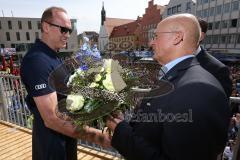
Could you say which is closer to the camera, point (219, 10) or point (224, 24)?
point (224, 24)

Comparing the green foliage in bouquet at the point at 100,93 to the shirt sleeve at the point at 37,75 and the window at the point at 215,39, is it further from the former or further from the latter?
the window at the point at 215,39

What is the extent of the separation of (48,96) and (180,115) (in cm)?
119

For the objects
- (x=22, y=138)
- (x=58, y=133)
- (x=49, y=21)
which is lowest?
(x=22, y=138)

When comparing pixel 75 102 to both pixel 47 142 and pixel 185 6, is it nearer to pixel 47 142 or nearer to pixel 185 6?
pixel 47 142

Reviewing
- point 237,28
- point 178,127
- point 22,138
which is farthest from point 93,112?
point 237,28

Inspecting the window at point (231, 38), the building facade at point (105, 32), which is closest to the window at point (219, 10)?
the window at point (231, 38)

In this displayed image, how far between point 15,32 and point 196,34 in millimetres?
73548

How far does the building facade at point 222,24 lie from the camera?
137 feet

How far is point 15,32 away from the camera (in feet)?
218

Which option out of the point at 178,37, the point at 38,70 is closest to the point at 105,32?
the point at 38,70

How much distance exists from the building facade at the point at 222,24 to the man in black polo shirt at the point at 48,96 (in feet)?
142

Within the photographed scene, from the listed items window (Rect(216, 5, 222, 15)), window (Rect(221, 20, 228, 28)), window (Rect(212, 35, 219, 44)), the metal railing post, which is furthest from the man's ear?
window (Rect(216, 5, 222, 15))

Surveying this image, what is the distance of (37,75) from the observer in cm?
193

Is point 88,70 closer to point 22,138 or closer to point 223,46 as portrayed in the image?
point 22,138
